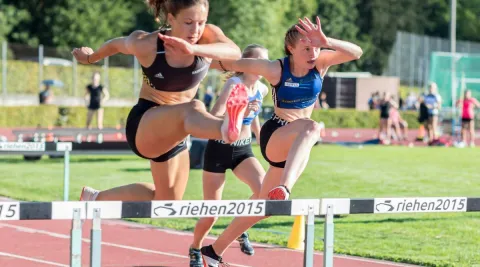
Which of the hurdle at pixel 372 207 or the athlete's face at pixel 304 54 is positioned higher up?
the athlete's face at pixel 304 54

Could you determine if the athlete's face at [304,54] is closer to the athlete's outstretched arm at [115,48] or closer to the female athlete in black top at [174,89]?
the female athlete in black top at [174,89]

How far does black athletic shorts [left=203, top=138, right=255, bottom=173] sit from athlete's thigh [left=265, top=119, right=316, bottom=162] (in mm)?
1029

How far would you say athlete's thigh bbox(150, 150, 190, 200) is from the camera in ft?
24.0

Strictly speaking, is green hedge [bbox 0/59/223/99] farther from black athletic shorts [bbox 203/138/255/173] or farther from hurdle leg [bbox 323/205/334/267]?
hurdle leg [bbox 323/205/334/267]

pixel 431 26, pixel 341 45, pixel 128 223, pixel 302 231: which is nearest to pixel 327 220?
pixel 341 45

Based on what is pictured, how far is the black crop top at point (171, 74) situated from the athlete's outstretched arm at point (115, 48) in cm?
16

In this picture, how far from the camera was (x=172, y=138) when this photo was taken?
23.0 ft

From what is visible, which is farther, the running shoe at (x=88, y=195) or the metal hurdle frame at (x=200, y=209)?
the running shoe at (x=88, y=195)

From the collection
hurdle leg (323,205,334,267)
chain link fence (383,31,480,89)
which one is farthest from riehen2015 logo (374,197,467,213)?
chain link fence (383,31,480,89)

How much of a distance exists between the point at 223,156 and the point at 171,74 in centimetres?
203

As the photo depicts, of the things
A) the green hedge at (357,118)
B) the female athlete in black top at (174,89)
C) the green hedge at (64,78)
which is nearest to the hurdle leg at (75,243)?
the female athlete in black top at (174,89)

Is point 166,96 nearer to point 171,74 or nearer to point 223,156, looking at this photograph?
point 171,74

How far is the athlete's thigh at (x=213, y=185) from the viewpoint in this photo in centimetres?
876

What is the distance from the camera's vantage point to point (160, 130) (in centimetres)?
700
